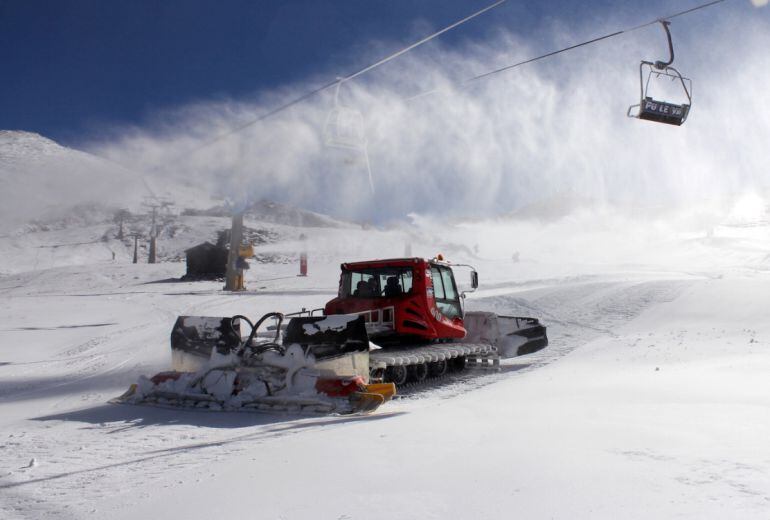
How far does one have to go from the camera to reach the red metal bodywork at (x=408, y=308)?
432 inches

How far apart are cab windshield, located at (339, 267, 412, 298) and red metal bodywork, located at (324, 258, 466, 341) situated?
0.24 feet

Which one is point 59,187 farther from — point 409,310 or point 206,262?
point 206,262

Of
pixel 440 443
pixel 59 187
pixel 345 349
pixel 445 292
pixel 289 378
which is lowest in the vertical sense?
pixel 440 443

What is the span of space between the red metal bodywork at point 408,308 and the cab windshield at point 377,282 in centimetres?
7

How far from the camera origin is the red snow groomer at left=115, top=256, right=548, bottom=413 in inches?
318

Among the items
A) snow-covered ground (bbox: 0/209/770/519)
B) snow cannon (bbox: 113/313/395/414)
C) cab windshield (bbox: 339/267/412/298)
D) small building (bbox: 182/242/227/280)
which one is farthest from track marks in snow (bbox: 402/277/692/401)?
small building (bbox: 182/242/227/280)

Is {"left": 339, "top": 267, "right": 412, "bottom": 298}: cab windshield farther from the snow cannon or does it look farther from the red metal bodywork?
the snow cannon

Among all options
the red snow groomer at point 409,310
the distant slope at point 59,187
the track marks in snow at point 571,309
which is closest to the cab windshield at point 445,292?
the red snow groomer at point 409,310

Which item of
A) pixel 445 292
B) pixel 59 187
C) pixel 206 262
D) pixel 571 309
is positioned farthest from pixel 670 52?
pixel 206 262

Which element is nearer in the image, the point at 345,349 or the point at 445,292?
the point at 345,349

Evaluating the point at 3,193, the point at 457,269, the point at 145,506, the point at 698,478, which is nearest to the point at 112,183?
the point at 3,193

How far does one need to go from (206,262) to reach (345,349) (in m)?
37.3

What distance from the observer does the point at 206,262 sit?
1726 inches

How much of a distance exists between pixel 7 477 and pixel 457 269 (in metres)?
45.2
